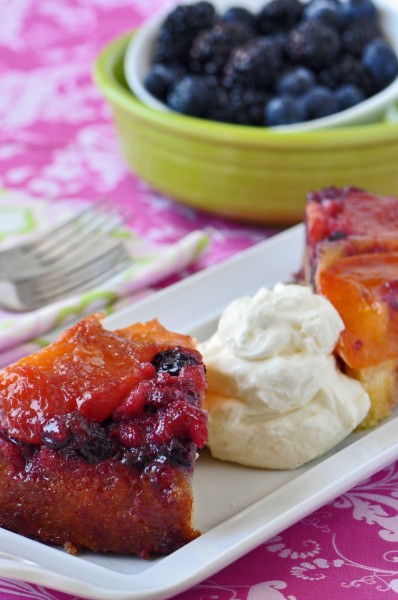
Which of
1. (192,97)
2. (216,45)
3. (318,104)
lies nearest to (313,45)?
(318,104)

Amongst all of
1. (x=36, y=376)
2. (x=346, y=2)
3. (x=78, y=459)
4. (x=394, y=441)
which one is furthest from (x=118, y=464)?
(x=346, y=2)

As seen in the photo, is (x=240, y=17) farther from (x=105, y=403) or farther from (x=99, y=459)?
(x=99, y=459)

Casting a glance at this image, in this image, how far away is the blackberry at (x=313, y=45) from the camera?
12.7 feet

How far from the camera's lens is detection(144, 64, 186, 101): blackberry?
3.94m

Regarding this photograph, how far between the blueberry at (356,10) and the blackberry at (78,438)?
270 cm

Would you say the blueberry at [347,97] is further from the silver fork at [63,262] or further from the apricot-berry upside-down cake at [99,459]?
the apricot-berry upside-down cake at [99,459]

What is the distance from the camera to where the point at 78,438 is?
207 cm

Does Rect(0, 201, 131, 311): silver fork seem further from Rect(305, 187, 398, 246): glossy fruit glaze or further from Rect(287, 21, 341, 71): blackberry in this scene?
Rect(287, 21, 341, 71): blackberry

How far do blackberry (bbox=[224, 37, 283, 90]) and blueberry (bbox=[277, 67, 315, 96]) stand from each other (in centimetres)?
6

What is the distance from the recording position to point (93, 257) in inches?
138

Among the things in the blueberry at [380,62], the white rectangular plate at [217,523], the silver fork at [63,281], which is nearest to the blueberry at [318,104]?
the blueberry at [380,62]

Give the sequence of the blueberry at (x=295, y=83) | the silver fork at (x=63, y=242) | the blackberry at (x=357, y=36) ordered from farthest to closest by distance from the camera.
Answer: the blackberry at (x=357, y=36), the blueberry at (x=295, y=83), the silver fork at (x=63, y=242)

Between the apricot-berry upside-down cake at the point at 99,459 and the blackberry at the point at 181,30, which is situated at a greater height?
the blackberry at the point at 181,30

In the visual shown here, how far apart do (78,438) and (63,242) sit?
158 cm
